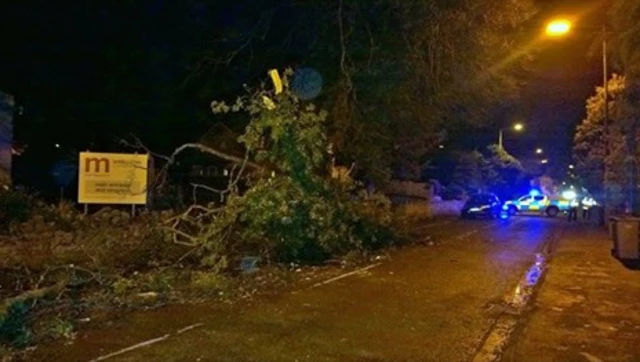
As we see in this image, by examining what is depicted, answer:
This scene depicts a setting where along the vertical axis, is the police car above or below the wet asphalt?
above

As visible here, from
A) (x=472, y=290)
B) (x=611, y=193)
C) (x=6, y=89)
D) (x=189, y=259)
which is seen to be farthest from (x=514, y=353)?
(x=611, y=193)

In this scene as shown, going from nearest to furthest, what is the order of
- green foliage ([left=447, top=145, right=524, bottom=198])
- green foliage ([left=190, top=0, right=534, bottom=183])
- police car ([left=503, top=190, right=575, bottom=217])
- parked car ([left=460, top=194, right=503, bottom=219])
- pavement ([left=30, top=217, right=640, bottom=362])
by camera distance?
pavement ([left=30, top=217, right=640, bottom=362]) → green foliage ([left=190, top=0, right=534, bottom=183]) → parked car ([left=460, top=194, right=503, bottom=219]) → police car ([left=503, top=190, right=575, bottom=217]) → green foliage ([left=447, top=145, right=524, bottom=198])

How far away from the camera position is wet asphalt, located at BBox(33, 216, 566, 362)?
693 cm

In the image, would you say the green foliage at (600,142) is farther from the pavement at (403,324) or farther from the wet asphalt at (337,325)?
the wet asphalt at (337,325)

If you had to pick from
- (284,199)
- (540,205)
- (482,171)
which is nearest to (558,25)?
(284,199)

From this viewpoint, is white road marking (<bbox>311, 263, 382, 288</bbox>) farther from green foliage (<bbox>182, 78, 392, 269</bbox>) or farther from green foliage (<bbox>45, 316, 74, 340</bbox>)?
green foliage (<bbox>45, 316, 74, 340</bbox>)

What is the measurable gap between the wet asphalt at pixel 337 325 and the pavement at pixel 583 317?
0.58 metres

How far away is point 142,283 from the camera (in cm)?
1021

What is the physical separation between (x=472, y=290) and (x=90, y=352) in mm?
6690

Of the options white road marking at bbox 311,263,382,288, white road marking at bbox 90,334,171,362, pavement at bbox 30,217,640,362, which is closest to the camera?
white road marking at bbox 90,334,171,362

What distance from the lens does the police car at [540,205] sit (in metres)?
46.2

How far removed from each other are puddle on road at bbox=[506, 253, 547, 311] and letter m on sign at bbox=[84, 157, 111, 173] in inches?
374

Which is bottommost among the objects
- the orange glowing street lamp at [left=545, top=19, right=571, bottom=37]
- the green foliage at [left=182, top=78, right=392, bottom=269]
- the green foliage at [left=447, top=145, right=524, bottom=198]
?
the green foliage at [left=182, top=78, right=392, bottom=269]

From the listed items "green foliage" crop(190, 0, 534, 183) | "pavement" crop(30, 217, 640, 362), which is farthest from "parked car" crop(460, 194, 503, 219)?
"pavement" crop(30, 217, 640, 362)
